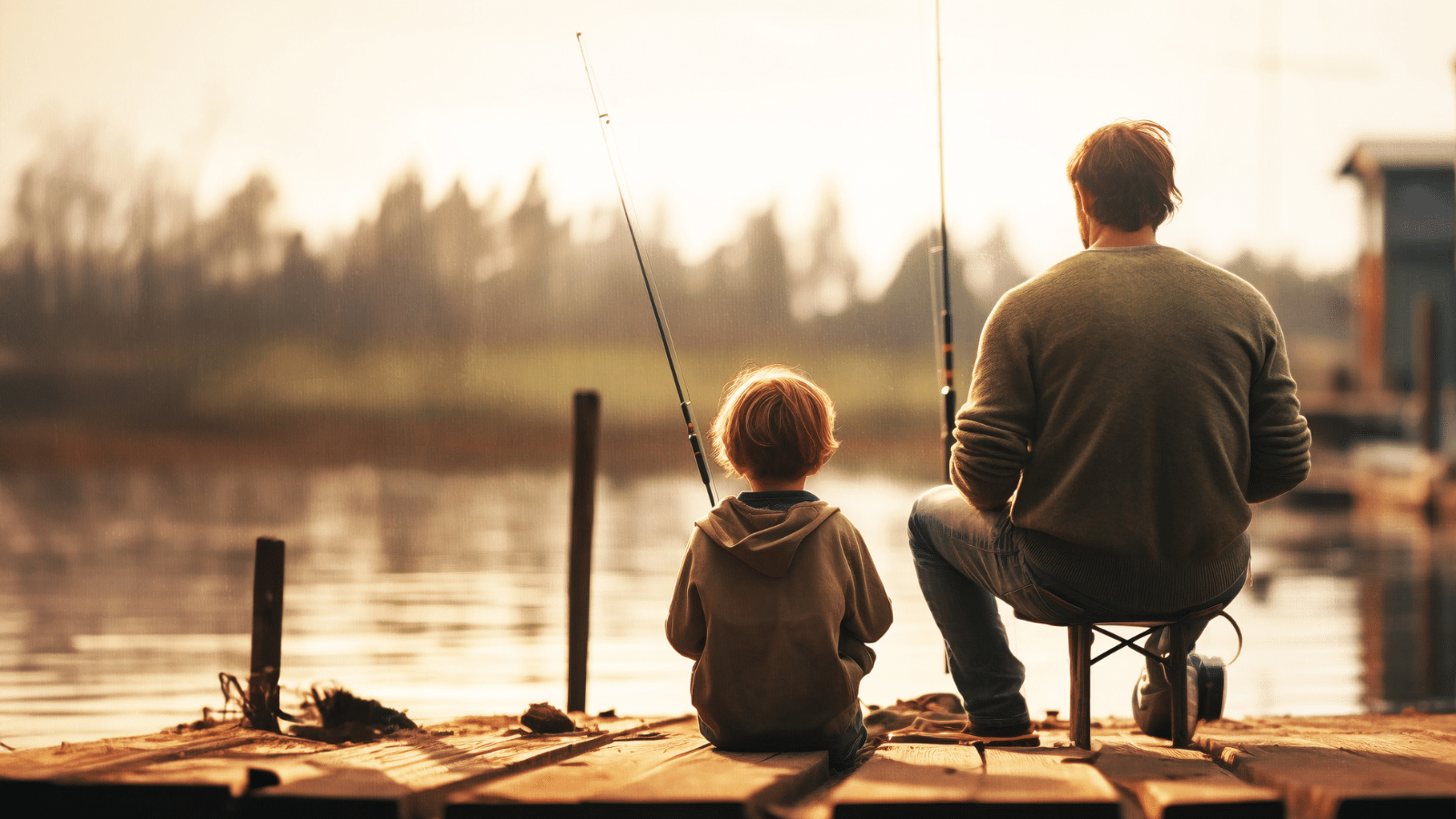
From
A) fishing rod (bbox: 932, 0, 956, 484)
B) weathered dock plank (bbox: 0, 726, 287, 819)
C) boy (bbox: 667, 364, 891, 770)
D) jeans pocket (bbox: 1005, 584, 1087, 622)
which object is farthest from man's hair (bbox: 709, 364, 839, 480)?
weathered dock plank (bbox: 0, 726, 287, 819)

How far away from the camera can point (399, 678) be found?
212 inches

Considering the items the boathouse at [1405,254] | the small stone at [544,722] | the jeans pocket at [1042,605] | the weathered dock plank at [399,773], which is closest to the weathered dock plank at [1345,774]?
the jeans pocket at [1042,605]

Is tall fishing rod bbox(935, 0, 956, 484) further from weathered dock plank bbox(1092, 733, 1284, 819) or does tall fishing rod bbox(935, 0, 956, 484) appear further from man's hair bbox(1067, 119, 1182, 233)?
weathered dock plank bbox(1092, 733, 1284, 819)

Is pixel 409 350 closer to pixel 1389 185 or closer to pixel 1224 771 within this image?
pixel 1389 185

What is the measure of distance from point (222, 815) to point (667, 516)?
13803mm

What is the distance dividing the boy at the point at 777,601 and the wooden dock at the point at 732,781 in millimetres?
100


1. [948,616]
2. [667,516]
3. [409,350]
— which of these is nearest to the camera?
[948,616]

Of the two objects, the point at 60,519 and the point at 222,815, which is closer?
the point at 222,815

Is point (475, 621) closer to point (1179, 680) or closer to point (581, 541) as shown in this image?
point (581, 541)

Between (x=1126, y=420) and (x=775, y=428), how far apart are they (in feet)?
2.10

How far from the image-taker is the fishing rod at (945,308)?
3.30m

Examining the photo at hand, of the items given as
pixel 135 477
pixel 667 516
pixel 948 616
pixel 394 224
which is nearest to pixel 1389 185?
pixel 667 516

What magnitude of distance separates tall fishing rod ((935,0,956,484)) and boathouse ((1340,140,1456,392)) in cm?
2266

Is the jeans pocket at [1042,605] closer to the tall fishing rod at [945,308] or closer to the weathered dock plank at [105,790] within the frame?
the tall fishing rod at [945,308]
